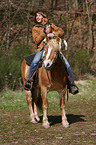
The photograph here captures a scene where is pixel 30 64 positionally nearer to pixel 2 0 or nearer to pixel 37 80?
pixel 37 80

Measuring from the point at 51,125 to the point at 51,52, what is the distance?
209 cm

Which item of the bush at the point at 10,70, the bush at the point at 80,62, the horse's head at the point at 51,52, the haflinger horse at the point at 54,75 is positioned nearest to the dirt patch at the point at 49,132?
the haflinger horse at the point at 54,75

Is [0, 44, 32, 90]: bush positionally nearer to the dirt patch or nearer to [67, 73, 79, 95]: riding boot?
the dirt patch

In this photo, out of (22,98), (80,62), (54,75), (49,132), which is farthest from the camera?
(80,62)

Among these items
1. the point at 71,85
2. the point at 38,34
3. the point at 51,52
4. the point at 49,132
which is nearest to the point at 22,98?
the point at 38,34

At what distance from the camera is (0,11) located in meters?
19.5

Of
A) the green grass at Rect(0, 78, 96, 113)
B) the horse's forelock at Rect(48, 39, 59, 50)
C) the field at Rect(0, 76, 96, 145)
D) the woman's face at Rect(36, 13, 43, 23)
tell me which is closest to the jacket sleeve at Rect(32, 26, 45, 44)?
the woman's face at Rect(36, 13, 43, 23)

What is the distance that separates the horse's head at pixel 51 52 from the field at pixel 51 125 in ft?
5.20

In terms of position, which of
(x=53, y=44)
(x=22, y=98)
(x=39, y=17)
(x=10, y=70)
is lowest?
(x=22, y=98)

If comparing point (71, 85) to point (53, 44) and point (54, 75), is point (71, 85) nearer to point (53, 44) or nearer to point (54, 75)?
point (54, 75)

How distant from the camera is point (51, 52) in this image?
6441mm

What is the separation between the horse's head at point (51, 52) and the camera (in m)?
6.33

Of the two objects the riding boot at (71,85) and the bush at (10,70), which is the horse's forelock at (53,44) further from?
the bush at (10,70)

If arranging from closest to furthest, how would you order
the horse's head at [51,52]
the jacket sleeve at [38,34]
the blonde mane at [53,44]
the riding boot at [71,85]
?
the horse's head at [51,52] → the blonde mane at [53,44] → the riding boot at [71,85] → the jacket sleeve at [38,34]
